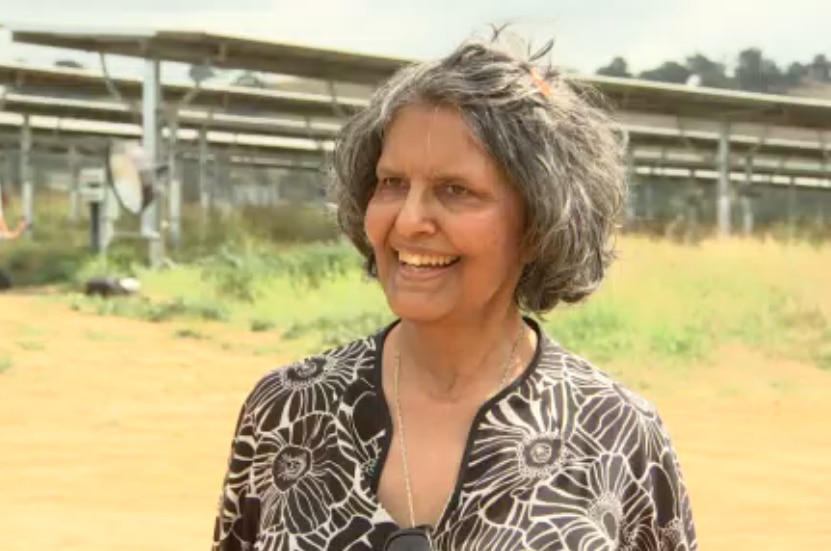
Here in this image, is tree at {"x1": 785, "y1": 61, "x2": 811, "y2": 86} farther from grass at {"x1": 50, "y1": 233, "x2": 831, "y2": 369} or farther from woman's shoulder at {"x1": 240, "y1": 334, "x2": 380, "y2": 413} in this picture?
woman's shoulder at {"x1": 240, "y1": 334, "x2": 380, "y2": 413}

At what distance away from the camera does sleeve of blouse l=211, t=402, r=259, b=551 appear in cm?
177

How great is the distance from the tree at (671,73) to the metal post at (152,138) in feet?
132

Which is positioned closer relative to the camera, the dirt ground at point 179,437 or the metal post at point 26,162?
the dirt ground at point 179,437

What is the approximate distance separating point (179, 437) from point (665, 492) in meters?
6.31

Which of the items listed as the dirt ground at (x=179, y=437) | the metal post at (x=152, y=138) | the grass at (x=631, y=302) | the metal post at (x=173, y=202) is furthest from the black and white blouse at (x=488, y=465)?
the metal post at (x=173, y=202)

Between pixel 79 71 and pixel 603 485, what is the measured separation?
2053 cm

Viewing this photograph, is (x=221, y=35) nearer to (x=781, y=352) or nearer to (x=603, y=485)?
(x=781, y=352)

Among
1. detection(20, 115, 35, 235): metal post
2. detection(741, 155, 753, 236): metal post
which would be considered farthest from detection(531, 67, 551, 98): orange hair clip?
detection(741, 155, 753, 236): metal post

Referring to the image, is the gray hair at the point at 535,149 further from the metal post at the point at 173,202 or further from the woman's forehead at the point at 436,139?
the metal post at the point at 173,202

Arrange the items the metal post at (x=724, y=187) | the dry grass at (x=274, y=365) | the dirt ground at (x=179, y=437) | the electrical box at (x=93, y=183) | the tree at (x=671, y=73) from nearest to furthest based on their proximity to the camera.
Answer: the dirt ground at (x=179, y=437) < the dry grass at (x=274, y=365) < the electrical box at (x=93, y=183) < the metal post at (x=724, y=187) < the tree at (x=671, y=73)

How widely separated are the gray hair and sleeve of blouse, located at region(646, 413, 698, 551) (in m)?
0.20

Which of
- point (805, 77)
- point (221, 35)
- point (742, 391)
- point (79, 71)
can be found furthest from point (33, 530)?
point (805, 77)

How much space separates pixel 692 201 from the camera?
33281 mm

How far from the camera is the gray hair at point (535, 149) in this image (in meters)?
1.63
